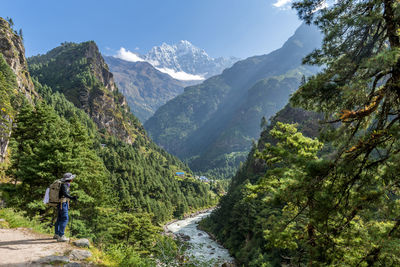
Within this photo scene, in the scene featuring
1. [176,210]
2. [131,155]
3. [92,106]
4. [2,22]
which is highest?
[2,22]

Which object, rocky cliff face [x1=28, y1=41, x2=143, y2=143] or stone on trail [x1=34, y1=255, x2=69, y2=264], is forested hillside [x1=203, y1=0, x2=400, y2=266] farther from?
rocky cliff face [x1=28, y1=41, x2=143, y2=143]

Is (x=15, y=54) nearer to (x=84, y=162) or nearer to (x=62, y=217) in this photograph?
(x=84, y=162)

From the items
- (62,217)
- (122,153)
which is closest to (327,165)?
(62,217)

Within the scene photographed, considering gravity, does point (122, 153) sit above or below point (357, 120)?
above

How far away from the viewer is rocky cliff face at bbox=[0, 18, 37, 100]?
81.4 metres

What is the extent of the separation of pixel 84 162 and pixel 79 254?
1674 cm

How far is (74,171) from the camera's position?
17.2 m

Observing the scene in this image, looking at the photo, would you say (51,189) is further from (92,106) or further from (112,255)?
(92,106)

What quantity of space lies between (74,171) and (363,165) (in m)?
19.1

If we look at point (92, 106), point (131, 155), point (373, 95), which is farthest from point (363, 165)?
point (92, 106)

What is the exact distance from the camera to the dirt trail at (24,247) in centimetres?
648

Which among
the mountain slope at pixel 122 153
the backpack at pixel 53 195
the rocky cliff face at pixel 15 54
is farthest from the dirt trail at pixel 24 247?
the rocky cliff face at pixel 15 54

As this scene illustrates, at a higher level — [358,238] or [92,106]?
[92,106]

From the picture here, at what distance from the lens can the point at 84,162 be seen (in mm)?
22141
